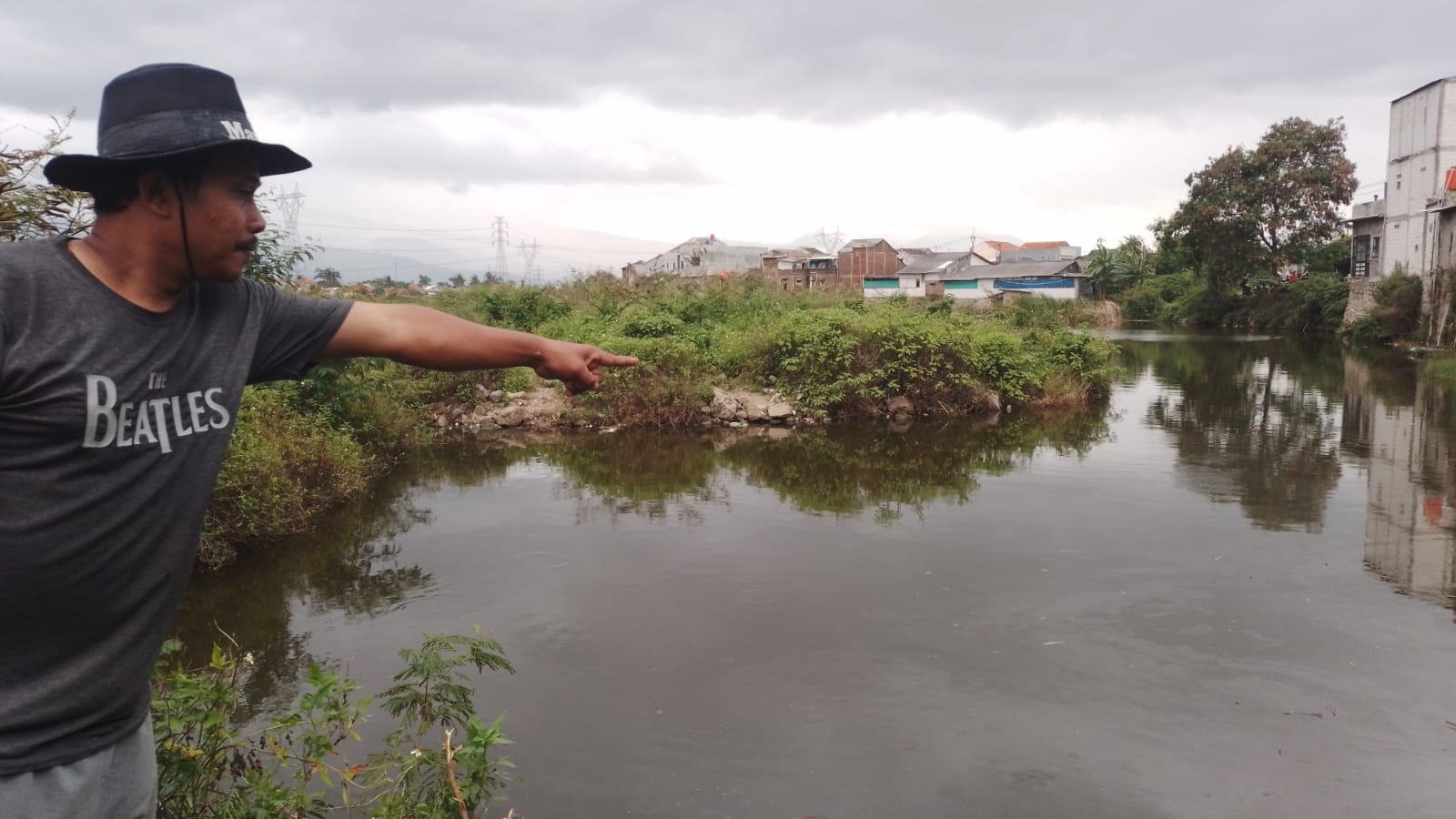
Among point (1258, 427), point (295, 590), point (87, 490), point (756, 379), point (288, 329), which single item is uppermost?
point (288, 329)

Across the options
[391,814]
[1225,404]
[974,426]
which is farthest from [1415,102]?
[391,814]

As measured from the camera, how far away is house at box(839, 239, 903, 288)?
55.0m

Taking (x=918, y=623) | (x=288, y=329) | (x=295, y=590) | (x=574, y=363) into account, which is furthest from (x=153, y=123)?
(x=295, y=590)

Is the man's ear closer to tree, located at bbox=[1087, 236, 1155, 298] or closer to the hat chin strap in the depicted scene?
the hat chin strap

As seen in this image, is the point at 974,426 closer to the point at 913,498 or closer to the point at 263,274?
the point at 913,498

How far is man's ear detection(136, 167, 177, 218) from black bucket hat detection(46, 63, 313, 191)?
0.11 ft

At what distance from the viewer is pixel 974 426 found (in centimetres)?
1422

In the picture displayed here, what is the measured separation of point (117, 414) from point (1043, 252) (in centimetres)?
6887

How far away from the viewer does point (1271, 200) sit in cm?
3906

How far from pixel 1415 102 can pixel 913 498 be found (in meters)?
33.1

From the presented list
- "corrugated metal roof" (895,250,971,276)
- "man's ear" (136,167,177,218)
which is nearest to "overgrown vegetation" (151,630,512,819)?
"man's ear" (136,167,177,218)

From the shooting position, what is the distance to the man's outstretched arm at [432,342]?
6.29 feet

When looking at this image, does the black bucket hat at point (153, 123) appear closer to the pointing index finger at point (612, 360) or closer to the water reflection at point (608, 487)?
the pointing index finger at point (612, 360)

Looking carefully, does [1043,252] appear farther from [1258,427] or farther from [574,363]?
[574,363]
